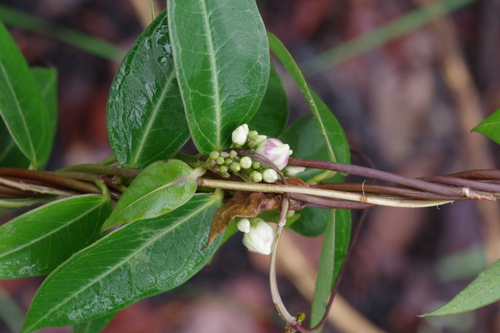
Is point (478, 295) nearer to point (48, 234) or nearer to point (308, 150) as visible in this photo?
point (308, 150)

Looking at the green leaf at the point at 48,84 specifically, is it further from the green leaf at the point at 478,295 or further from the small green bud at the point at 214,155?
the green leaf at the point at 478,295

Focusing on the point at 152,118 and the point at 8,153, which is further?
the point at 8,153

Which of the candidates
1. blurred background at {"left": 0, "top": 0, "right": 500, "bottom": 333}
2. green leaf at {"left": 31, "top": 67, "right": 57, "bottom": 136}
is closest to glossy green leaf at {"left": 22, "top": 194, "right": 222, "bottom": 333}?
green leaf at {"left": 31, "top": 67, "right": 57, "bottom": 136}

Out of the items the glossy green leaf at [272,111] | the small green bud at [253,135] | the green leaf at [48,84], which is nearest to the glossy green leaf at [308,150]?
the glossy green leaf at [272,111]

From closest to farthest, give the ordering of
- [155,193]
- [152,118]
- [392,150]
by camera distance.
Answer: [155,193] → [152,118] → [392,150]

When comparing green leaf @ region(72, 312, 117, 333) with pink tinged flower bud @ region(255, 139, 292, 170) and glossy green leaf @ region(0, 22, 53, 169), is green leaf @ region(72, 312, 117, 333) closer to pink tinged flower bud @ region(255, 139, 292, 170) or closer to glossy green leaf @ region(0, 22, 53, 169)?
glossy green leaf @ region(0, 22, 53, 169)

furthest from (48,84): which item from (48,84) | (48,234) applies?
(48,234)

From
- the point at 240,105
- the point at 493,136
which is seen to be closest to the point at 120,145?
the point at 240,105
